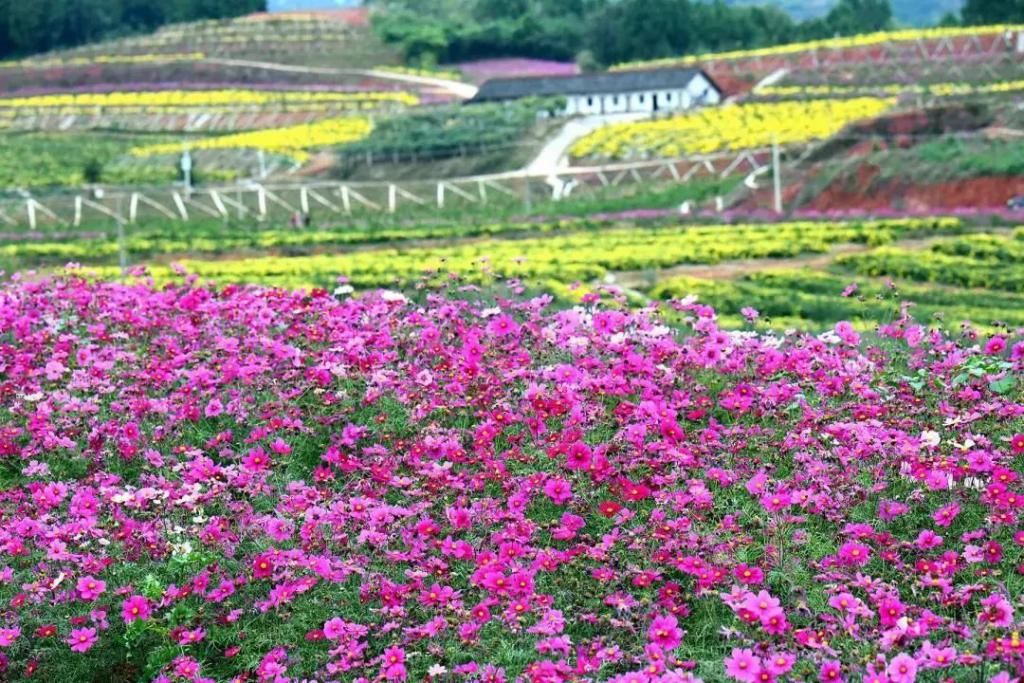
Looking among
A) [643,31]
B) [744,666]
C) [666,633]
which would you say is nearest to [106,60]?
[643,31]

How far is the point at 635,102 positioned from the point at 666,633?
59851 mm

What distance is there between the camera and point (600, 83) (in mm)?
64812

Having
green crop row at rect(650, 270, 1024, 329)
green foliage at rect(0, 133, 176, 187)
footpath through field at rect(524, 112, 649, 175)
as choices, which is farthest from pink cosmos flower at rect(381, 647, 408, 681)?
green foliage at rect(0, 133, 176, 187)

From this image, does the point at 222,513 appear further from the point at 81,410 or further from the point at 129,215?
the point at 129,215

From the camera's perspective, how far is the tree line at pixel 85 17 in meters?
93.2

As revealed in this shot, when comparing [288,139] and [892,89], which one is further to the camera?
[288,139]

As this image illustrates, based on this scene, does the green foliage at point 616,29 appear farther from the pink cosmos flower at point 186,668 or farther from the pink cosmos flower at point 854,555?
the pink cosmos flower at point 186,668

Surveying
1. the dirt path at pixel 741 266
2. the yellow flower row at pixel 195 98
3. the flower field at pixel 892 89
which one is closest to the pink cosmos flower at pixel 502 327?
the dirt path at pixel 741 266

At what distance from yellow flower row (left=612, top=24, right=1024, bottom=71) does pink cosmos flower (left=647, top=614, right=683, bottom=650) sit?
69.4 metres

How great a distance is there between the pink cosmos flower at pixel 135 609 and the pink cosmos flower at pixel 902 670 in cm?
313

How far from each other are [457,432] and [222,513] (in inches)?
55.0

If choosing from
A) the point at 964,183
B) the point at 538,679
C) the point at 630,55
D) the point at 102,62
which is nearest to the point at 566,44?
the point at 630,55

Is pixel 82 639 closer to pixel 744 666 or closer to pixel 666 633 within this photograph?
pixel 666 633

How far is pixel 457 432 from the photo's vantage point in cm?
881
